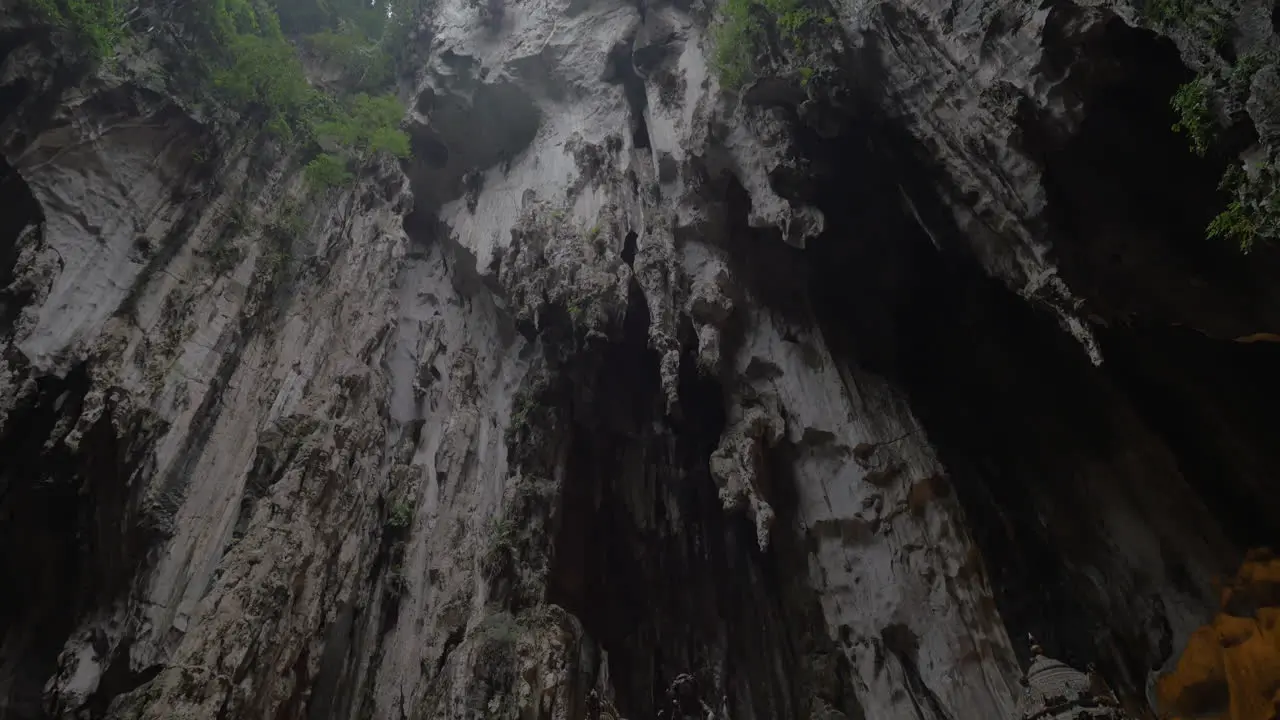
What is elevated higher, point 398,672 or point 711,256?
point 711,256

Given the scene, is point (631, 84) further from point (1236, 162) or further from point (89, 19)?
point (1236, 162)

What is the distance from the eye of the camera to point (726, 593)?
9.46m

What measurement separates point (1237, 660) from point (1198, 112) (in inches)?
187

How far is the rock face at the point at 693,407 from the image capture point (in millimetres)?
6949

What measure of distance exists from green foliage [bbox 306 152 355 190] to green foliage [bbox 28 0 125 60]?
3.16 meters

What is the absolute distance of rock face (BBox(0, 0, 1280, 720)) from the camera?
22.8 feet

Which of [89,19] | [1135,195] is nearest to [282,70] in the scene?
[89,19]

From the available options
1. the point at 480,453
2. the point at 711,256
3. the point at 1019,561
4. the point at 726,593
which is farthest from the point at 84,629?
the point at 1019,561

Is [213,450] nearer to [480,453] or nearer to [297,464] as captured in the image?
[297,464]

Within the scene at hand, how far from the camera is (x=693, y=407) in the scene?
10.5 meters

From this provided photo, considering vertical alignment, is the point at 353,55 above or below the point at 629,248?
above

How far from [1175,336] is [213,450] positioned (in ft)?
39.7

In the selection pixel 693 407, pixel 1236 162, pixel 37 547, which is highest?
pixel 693 407

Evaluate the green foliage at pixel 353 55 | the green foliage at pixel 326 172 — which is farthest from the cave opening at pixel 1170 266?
the green foliage at pixel 353 55
